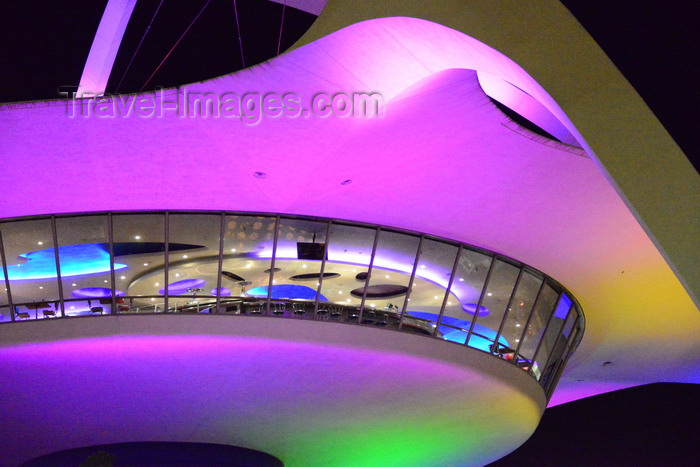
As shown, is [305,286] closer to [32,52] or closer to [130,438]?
[130,438]

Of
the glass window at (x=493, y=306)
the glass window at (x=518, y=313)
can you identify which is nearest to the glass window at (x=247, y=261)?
the glass window at (x=493, y=306)

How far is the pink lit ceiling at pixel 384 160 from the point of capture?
1040cm

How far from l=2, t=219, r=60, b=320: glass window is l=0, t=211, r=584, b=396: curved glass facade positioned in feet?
0.08

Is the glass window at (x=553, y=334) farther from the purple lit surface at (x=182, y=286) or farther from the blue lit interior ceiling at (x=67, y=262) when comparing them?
the blue lit interior ceiling at (x=67, y=262)

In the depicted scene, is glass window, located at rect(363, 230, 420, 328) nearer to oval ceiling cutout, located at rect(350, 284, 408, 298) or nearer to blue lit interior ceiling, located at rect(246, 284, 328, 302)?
oval ceiling cutout, located at rect(350, 284, 408, 298)

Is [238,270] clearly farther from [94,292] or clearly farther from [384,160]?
[384,160]

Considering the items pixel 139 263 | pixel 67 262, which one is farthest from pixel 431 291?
pixel 67 262

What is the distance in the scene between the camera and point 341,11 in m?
9.48

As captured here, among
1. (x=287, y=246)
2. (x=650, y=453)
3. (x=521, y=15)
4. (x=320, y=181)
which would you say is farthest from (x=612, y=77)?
(x=650, y=453)

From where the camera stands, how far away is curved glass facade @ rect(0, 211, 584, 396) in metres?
15.8

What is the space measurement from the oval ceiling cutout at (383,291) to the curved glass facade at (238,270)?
0.03 m

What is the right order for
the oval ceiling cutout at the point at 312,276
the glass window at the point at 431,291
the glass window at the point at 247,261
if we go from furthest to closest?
the glass window at the point at 431,291 → the oval ceiling cutout at the point at 312,276 → the glass window at the point at 247,261

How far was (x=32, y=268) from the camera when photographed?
15906 millimetres

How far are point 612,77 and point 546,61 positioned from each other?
868 mm
